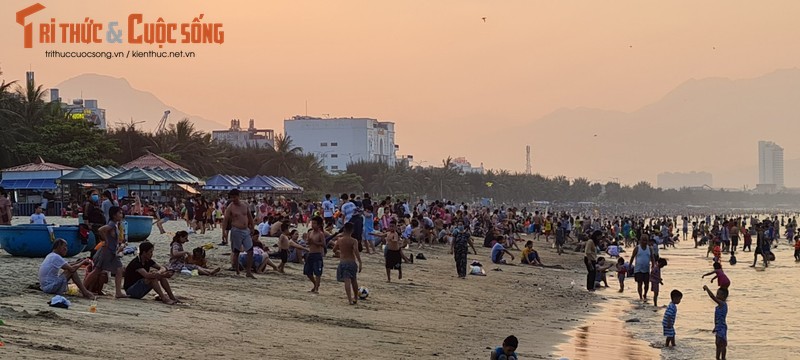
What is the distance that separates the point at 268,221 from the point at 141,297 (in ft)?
48.6

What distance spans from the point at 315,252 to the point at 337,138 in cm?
12800

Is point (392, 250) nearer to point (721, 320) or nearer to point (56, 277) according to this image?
point (721, 320)

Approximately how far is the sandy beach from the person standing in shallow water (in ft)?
4.62

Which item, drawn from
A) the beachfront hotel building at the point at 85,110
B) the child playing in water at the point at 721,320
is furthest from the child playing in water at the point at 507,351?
the beachfront hotel building at the point at 85,110

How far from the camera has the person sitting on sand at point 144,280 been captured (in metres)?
13.1

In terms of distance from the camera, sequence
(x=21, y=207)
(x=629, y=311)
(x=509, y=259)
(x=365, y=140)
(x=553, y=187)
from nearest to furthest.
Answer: (x=629, y=311), (x=509, y=259), (x=21, y=207), (x=365, y=140), (x=553, y=187)

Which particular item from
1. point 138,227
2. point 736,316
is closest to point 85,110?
point 138,227

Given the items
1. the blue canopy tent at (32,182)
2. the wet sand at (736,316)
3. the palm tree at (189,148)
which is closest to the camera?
the wet sand at (736,316)

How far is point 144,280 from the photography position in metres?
13.2

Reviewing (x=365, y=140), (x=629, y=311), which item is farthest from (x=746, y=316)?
(x=365, y=140)

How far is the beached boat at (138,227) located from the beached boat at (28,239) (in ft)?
14.8

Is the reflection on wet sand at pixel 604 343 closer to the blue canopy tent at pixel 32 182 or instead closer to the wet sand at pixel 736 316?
the wet sand at pixel 736 316

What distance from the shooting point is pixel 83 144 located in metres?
49.5

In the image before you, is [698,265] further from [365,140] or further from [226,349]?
[365,140]
